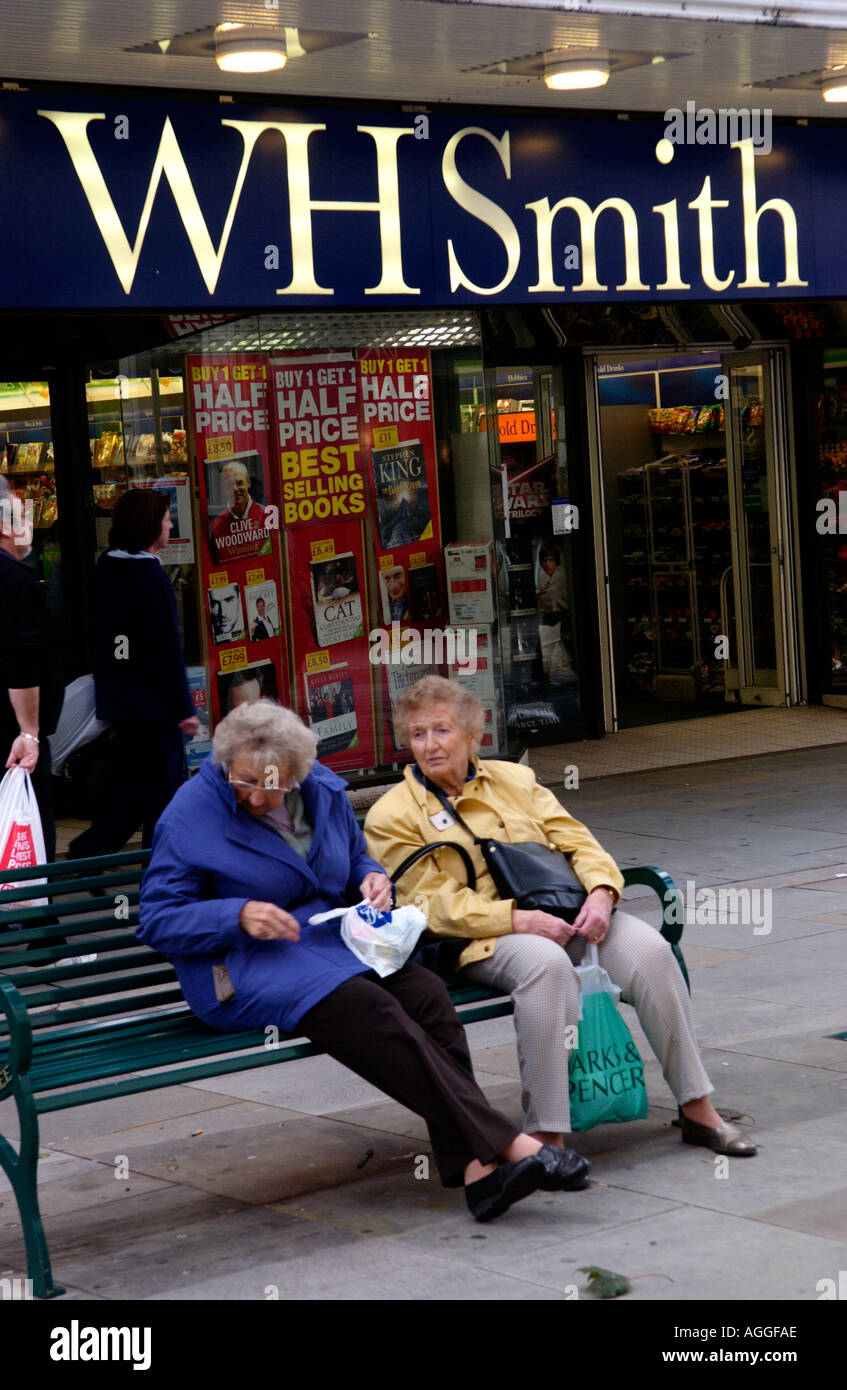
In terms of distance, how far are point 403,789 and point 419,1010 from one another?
697 millimetres

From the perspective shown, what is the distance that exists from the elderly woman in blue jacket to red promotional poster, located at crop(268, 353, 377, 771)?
184 inches

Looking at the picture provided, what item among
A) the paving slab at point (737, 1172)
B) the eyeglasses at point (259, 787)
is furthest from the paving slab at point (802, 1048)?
the eyeglasses at point (259, 787)

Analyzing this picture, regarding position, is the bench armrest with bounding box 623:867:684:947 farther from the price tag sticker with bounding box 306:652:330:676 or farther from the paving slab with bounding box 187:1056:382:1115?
the price tag sticker with bounding box 306:652:330:676

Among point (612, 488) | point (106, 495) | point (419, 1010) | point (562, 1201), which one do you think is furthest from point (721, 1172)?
point (612, 488)

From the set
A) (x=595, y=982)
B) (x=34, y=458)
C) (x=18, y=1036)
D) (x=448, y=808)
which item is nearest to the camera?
(x=18, y=1036)

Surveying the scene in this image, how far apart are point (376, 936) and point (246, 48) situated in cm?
415

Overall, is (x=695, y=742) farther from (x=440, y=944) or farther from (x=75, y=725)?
(x=440, y=944)

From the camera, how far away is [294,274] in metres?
7.61

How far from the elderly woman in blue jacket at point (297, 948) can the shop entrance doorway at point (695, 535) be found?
760 cm

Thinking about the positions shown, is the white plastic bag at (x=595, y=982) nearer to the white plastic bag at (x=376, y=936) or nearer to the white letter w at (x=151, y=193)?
the white plastic bag at (x=376, y=936)

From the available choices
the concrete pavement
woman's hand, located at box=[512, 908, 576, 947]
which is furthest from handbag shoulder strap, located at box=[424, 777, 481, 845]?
the concrete pavement

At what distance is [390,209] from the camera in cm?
791

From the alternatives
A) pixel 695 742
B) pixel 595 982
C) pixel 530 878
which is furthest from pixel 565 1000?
pixel 695 742
